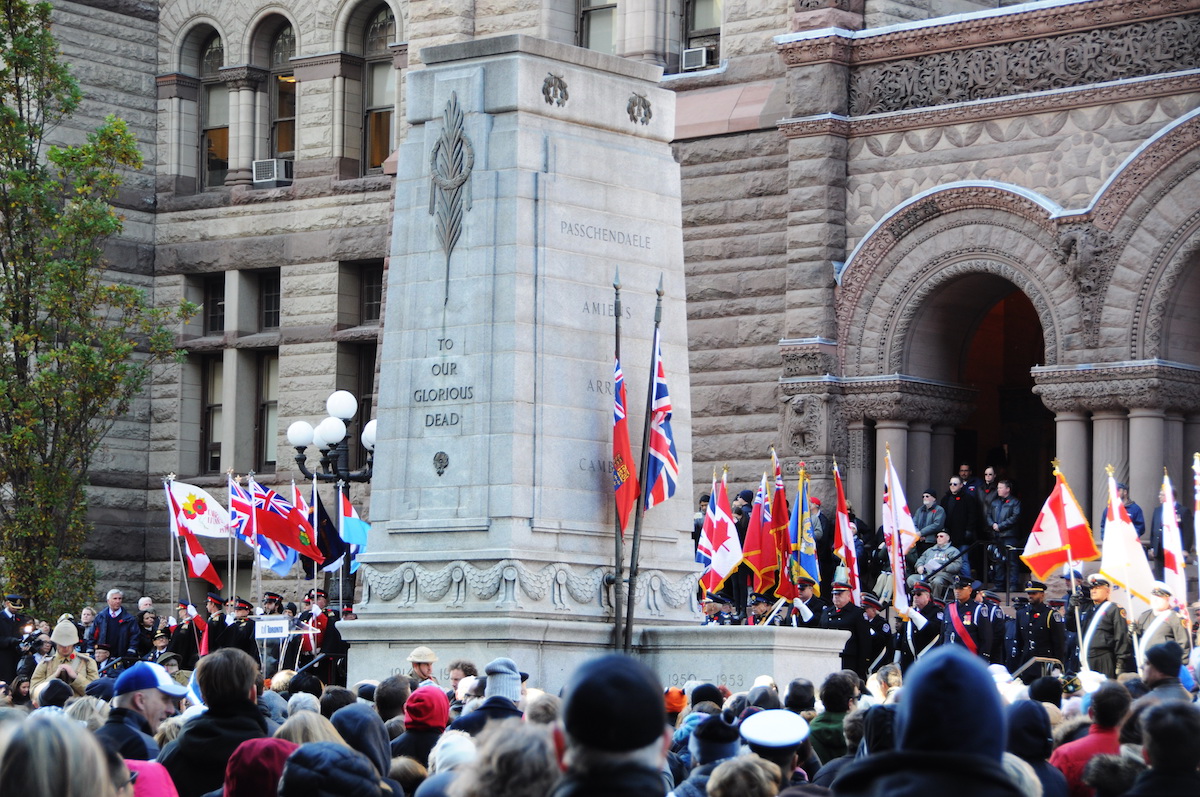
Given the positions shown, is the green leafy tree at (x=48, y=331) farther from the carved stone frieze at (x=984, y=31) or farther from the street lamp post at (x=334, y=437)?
the carved stone frieze at (x=984, y=31)

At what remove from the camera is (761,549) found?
21484mm

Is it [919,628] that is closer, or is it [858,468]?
[919,628]

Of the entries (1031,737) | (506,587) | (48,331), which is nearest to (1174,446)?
(506,587)

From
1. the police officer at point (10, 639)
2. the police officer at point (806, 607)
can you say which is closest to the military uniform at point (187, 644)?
the police officer at point (10, 639)

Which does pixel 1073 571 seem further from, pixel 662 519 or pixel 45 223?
pixel 45 223

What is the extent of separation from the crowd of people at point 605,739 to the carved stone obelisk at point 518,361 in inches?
138

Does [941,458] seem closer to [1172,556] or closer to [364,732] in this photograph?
[1172,556]

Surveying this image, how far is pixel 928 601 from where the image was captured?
2034 centimetres

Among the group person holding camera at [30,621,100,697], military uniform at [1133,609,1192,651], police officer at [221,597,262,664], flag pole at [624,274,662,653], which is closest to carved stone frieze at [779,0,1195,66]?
military uniform at [1133,609,1192,651]

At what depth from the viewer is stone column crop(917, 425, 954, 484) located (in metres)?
26.2

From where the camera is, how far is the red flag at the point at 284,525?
23.6 m

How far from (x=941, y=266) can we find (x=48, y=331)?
12632 millimetres

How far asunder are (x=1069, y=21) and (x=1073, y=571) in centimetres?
721

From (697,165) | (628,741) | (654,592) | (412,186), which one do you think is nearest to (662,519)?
(654,592)
